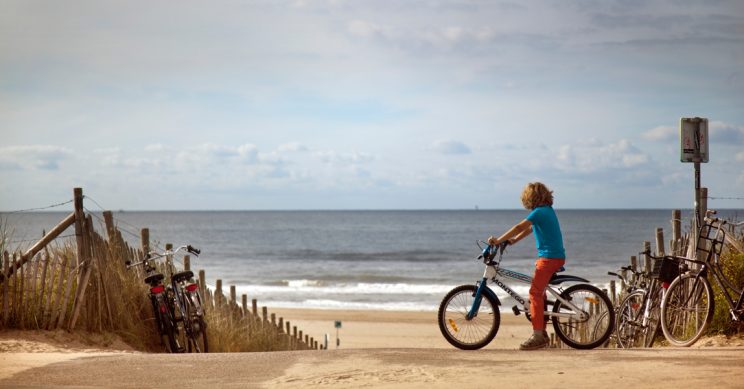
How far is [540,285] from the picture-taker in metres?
8.40

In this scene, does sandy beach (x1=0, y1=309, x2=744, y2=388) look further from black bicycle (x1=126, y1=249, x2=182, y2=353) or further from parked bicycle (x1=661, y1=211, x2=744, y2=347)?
black bicycle (x1=126, y1=249, x2=182, y2=353)

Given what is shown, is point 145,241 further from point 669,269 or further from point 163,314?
point 669,269

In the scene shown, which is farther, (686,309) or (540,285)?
(686,309)

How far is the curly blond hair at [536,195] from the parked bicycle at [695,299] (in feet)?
5.94

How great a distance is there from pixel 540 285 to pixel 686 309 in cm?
179

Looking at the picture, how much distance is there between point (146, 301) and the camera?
434 inches

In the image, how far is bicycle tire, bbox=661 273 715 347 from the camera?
864 centimetres

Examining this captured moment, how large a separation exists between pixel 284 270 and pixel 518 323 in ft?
94.6

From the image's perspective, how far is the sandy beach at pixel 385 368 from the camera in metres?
6.79

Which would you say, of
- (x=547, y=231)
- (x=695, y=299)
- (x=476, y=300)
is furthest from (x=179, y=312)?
(x=695, y=299)

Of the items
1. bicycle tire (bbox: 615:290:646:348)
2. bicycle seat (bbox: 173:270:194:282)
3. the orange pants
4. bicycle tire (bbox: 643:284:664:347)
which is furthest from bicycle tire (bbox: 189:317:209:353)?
bicycle tire (bbox: 643:284:664:347)

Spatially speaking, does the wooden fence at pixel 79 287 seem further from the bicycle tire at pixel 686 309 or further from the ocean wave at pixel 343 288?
the ocean wave at pixel 343 288

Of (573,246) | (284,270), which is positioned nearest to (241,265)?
(284,270)

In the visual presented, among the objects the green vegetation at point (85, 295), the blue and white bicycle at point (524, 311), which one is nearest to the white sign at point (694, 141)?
the blue and white bicycle at point (524, 311)
